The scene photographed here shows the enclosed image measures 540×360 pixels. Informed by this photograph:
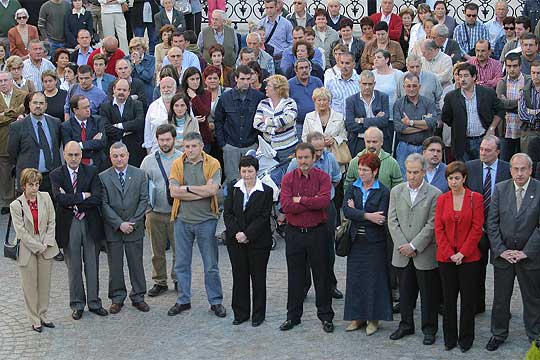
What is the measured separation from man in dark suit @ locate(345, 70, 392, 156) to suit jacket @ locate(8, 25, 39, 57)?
6.82 metres

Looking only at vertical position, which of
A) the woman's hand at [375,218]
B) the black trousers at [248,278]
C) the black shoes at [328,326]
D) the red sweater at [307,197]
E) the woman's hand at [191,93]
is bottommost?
the black shoes at [328,326]

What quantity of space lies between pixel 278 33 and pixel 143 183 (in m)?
6.81

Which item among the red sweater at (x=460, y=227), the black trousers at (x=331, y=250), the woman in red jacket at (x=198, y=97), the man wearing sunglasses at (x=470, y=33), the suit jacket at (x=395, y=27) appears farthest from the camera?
the suit jacket at (x=395, y=27)

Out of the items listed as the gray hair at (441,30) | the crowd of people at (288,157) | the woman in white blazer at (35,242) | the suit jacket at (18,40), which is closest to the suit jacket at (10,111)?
the crowd of people at (288,157)

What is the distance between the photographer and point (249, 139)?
15.2 m

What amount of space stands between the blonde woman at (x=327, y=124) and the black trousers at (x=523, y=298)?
11.9ft

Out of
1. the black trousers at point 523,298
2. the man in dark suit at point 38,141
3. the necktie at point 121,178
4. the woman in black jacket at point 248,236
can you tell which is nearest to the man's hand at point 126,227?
the necktie at point 121,178

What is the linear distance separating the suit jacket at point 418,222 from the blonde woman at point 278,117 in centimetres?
321

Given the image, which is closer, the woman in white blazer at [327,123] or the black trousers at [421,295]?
the black trousers at [421,295]

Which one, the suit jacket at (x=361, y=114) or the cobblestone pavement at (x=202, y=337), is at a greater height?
the suit jacket at (x=361, y=114)

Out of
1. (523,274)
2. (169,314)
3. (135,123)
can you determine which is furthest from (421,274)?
(135,123)

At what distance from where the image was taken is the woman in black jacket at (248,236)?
12.2 meters

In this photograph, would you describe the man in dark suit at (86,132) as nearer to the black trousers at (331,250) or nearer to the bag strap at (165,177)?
the bag strap at (165,177)

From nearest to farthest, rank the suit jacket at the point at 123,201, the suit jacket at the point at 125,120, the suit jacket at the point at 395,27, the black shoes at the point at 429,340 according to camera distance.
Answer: the black shoes at the point at 429,340, the suit jacket at the point at 123,201, the suit jacket at the point at 125,120, the suit jacket at the point at 395,27
